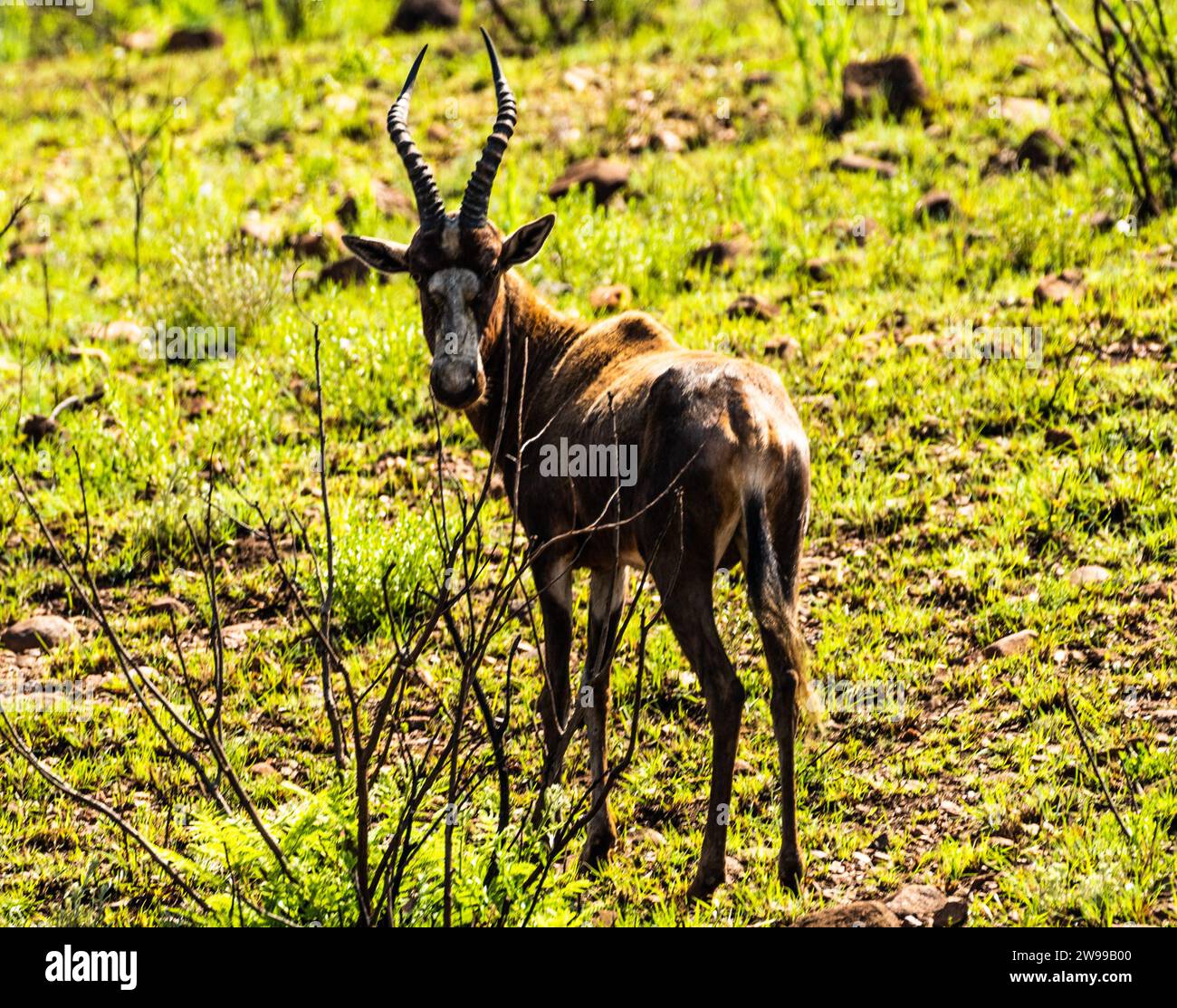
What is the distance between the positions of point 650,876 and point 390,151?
347 inches

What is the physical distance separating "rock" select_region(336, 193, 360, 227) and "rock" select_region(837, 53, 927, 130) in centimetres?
414


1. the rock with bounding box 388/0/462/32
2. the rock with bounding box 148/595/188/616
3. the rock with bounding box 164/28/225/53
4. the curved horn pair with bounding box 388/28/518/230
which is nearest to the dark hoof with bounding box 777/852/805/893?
the curved horn pair with bounding box 388/28/518/230

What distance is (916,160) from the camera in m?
11.6

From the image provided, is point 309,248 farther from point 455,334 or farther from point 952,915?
point 952,915

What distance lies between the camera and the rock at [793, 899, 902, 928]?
4.86 m

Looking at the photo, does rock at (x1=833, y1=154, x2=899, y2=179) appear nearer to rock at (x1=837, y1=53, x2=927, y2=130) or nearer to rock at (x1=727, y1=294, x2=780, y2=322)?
rock at (x1=837, y1=53, x2=927, y2=130)

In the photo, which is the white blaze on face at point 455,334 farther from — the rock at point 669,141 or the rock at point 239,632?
the rock at point 669,141

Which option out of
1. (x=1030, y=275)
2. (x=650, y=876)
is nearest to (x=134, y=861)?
(x=650, y=876)

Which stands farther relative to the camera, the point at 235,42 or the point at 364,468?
the point at 235,42

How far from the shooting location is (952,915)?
204 inches

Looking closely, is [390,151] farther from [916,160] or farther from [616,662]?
[616,662]

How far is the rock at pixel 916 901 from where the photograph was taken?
5164mm

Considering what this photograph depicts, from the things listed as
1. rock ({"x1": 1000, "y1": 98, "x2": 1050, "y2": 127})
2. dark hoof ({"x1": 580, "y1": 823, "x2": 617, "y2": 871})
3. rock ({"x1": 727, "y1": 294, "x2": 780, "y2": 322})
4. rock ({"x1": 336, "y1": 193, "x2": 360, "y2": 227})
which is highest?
rock ({"x1": 1000, "y1": 98, "x2": 1050, "y2": 127})
